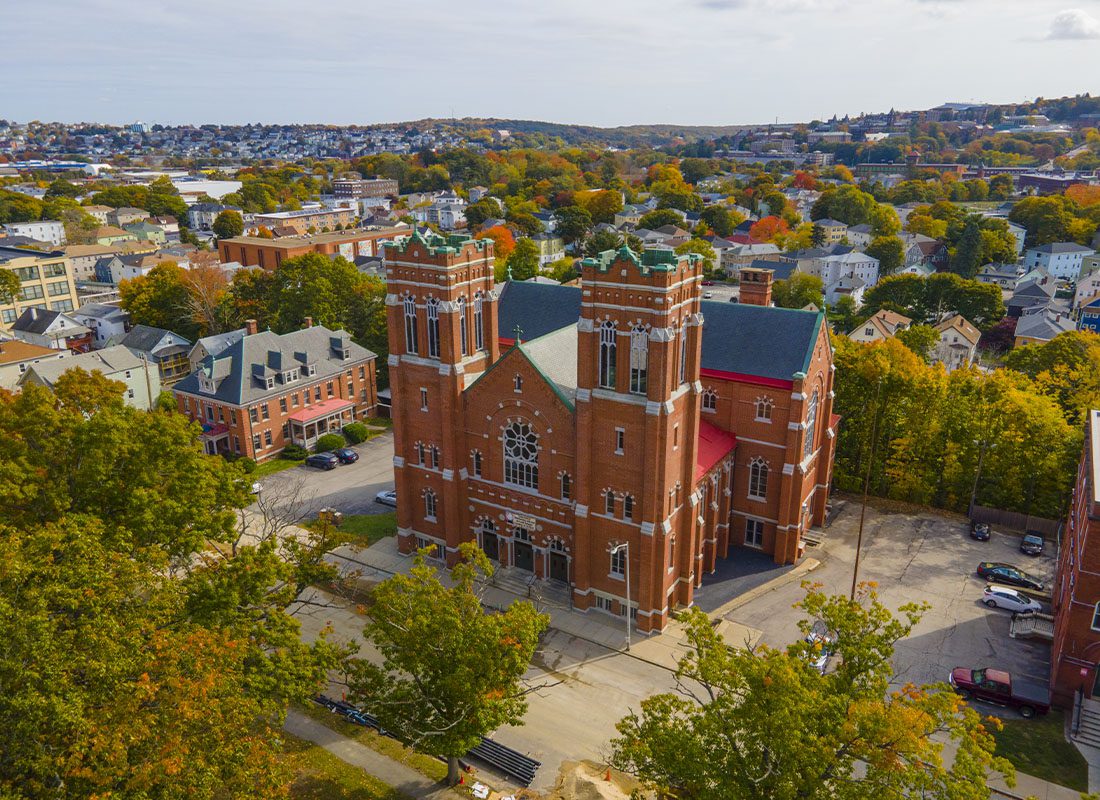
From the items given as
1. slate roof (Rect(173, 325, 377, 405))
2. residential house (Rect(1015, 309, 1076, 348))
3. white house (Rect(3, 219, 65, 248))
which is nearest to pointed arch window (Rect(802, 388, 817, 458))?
slate roof (Rect(173, 325, 377, 405))

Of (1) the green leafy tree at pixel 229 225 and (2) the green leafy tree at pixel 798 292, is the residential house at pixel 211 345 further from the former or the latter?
(1) the green leafy tree at pixel 229 225

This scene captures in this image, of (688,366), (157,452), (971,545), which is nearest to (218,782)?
(157,452)

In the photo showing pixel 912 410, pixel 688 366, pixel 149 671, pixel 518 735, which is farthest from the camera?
pixel 912 410

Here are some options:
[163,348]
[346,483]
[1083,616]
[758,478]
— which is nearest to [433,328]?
[346,483]

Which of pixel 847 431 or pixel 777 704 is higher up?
pixel 777 704

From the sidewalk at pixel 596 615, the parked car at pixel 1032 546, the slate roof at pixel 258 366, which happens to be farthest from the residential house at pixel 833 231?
the sidewalk at pixel 596 615

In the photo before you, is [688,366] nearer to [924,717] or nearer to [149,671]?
[924,717]
